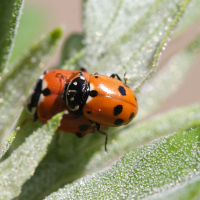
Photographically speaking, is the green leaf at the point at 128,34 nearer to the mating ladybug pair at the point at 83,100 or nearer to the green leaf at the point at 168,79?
the mating ladybug pair at the point at 83,100

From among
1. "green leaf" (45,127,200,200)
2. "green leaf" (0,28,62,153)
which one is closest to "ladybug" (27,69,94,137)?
"green leaf" (0,28,62,153)

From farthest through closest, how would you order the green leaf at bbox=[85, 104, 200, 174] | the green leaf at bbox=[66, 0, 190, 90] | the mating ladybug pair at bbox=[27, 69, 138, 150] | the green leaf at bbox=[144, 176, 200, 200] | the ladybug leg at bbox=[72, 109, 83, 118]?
the ladybug leg at bbox=[72, 109, 83, 118], the mating ladybug pair at bbox=[27, 69, 138, 150], the green leaf at bbox=[85, 104, 200, 174], the green leaf at bbox=[66, 0, 190, 90], the green leaf at bbox=[144, 176, 200, 200]

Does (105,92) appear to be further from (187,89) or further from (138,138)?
(187,89)

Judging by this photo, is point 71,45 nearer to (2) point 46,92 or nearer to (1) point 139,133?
(2) point 46,92

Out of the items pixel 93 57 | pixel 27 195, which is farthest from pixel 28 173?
pixel 93 57

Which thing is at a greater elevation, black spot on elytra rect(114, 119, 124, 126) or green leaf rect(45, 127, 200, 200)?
green leaf rect(45, 127, 200, 200)

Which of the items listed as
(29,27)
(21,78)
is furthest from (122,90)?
(29,27)

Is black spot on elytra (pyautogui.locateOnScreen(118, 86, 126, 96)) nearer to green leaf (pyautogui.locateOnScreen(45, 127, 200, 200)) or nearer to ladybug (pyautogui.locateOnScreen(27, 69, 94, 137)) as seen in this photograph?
ladybug (pyautogui.locateOnScreen(27, 69, 94, 137))

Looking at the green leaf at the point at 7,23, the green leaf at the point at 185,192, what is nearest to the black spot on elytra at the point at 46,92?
the green leaf at the point at 7,23
